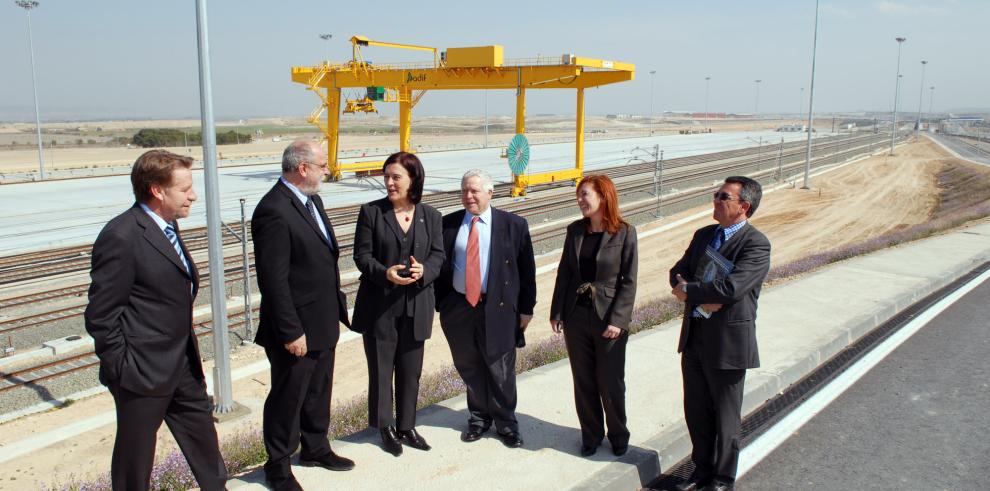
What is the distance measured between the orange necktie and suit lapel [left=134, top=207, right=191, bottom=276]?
1.86 metres

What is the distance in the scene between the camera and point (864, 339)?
770 centimetres

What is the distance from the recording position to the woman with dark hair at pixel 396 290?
4629mm

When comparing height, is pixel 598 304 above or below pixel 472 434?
above

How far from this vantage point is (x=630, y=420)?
5324mm

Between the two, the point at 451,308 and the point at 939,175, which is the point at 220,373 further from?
the point at 939,175

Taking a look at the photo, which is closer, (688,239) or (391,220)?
(391,220)

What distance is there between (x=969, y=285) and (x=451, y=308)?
343 inches

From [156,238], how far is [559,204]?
951 inches

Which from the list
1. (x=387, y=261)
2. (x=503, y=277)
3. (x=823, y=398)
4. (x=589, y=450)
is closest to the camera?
(x=387, y=261)

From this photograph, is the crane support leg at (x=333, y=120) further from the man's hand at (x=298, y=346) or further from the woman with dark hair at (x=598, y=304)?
the man's hand at (x=298, y=346)

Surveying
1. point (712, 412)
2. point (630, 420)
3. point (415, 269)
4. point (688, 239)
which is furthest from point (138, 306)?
point (688, 239)

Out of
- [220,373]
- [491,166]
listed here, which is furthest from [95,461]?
[491,166]

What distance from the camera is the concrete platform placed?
4.38m

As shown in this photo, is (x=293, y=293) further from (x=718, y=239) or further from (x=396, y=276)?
(x=718, y=239)
